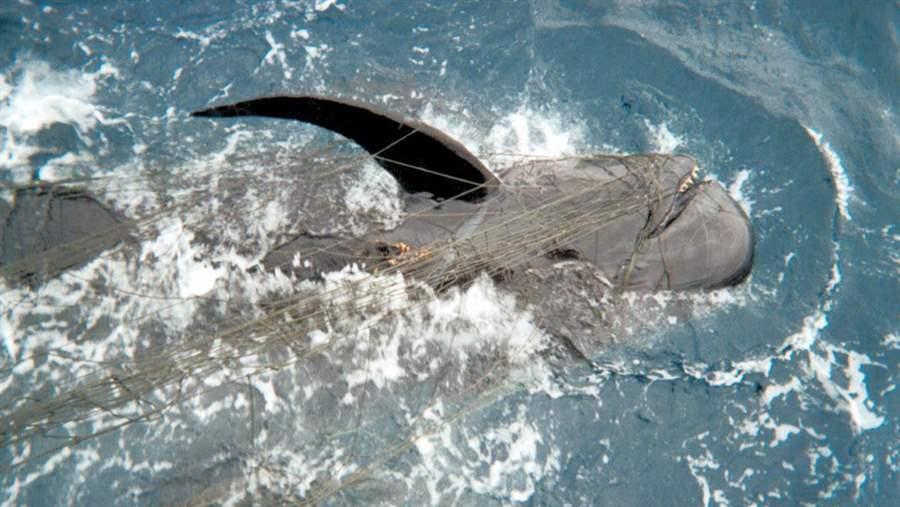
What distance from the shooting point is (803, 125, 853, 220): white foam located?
28.0 feet

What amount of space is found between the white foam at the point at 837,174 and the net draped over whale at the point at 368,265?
2.03 metres

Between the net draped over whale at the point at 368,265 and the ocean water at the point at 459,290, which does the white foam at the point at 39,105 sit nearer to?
the ocean water at the point at 459,290

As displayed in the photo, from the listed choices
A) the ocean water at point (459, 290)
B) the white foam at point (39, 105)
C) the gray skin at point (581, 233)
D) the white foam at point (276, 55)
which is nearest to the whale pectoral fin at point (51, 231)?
the ocean water at point (459, 290)

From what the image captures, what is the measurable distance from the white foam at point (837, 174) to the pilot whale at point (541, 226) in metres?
1.98

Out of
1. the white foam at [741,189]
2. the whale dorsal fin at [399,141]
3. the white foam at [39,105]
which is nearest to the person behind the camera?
the whale dorsal fin at [399,141]

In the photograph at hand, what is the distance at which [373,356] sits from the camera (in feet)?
23.0

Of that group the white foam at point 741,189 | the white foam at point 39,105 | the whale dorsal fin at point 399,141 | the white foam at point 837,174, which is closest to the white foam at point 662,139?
the white foam at point 741,189

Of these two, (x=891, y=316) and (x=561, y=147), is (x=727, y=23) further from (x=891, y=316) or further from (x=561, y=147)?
(x=891, y=316)

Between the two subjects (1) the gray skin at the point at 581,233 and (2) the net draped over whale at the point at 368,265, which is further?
(1) the gray skin at the point at 581,233

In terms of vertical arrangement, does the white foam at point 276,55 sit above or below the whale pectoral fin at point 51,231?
above

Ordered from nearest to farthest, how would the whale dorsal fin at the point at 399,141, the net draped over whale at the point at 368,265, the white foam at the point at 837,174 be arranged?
the whale dorsal fin at the point at 399,141 → the net draped over whale at the point at 368,265 → the white foam at the point at 837,174

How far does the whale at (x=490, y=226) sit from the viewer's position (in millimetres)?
6625

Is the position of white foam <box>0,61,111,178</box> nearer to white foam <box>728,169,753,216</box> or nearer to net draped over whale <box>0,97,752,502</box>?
net draped over whale <box>0,97,752,502</box>

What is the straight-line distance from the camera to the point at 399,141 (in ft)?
21.5
